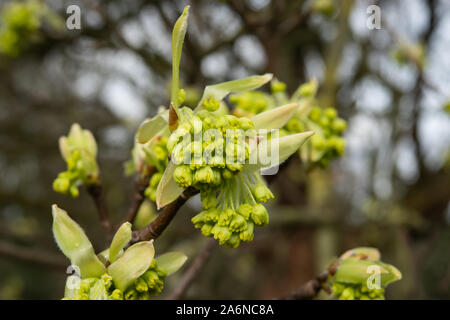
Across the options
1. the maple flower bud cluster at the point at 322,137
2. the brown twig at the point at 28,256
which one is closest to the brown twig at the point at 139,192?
the maple flower bud cluster at the point at 322,137

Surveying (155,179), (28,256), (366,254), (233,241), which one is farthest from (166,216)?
(28,256)

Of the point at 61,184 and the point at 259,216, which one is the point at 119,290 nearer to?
the point at 259,216

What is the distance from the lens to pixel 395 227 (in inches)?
145

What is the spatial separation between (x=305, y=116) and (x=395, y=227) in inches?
98.3

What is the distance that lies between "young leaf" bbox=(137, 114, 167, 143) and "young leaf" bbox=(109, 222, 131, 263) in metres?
0.23

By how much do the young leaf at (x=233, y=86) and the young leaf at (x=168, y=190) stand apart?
0.63ft

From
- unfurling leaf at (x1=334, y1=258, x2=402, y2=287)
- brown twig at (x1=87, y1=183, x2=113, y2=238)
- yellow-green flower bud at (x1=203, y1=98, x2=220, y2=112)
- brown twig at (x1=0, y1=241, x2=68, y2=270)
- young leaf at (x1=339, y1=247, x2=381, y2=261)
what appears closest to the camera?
yellow-green flower bud at (x1=203, y1=98, x2=220, y2=112)

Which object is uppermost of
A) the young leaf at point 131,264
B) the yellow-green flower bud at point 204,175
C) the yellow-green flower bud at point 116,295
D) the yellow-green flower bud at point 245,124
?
the yellow-green flower bud at point 245,124

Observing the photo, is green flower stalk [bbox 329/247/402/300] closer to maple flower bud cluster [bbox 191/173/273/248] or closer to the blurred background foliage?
maple flower bud cluster [bbox 191/173/273/248]

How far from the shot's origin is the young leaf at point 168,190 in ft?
3.38

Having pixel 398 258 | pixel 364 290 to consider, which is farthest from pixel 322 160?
pixel 398 258

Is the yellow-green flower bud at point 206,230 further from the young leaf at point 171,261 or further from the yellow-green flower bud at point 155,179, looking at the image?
the yellow-green flower bud at point 155,179

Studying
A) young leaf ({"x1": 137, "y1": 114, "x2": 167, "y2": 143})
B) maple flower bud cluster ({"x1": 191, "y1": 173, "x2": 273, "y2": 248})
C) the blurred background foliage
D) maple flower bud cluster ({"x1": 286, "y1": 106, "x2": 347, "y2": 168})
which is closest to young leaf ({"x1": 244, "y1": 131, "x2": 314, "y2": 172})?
maple flower bud cluster ({"x1": 191, "y1": 173, "x2": 273, "y2": 248})

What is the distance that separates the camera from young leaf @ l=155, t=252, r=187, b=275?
118 cm
